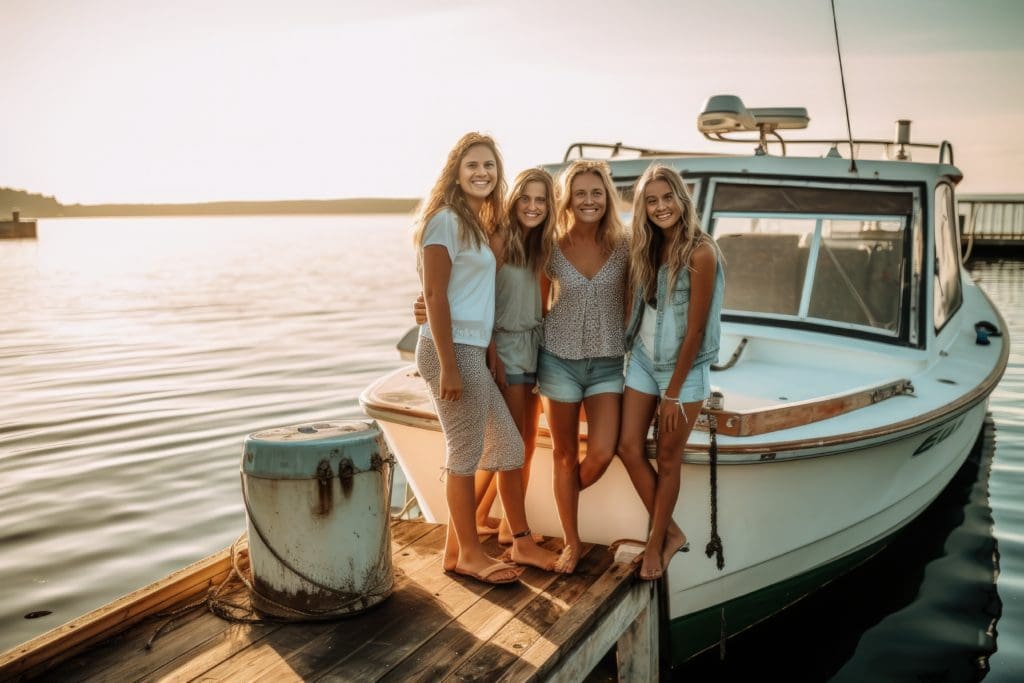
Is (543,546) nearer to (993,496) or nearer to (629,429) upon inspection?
(629,429)

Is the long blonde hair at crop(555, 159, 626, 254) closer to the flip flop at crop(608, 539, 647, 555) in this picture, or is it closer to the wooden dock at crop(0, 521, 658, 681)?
the flip flop at crop(608, 539, 647, 555)

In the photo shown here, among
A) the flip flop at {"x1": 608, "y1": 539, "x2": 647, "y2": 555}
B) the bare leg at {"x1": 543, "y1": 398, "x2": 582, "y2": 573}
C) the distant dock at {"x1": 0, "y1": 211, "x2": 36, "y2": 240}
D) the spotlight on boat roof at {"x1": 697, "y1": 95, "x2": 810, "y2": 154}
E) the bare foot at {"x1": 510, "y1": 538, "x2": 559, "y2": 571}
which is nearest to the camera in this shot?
the bare leg at {"x1": 543, "y1": 398, "x2": 582, "y2": 573}

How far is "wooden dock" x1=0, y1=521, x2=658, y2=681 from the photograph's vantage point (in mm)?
3162

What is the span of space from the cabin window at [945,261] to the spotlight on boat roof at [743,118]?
1286 millimetres

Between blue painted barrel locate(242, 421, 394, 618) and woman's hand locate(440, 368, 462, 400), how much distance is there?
390 millimetres

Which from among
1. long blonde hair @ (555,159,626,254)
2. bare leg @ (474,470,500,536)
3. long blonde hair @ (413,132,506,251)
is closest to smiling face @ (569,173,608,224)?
long blonde hair @ (555,159,626,254)

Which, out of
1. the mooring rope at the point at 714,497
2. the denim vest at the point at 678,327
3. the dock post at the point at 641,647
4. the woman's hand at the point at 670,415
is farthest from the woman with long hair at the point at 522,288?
the dock post at the point at 641,647

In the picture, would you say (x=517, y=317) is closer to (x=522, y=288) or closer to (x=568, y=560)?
(x=522, y=288)

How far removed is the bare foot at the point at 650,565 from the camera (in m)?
3.92

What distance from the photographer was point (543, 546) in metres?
4.31

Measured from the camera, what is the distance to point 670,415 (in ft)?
12.3

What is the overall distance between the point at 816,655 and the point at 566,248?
3.07 metres

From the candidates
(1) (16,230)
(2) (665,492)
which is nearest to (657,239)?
(2) (665,492)

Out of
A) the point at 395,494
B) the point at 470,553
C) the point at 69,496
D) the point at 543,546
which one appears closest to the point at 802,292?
the point at 543,546
